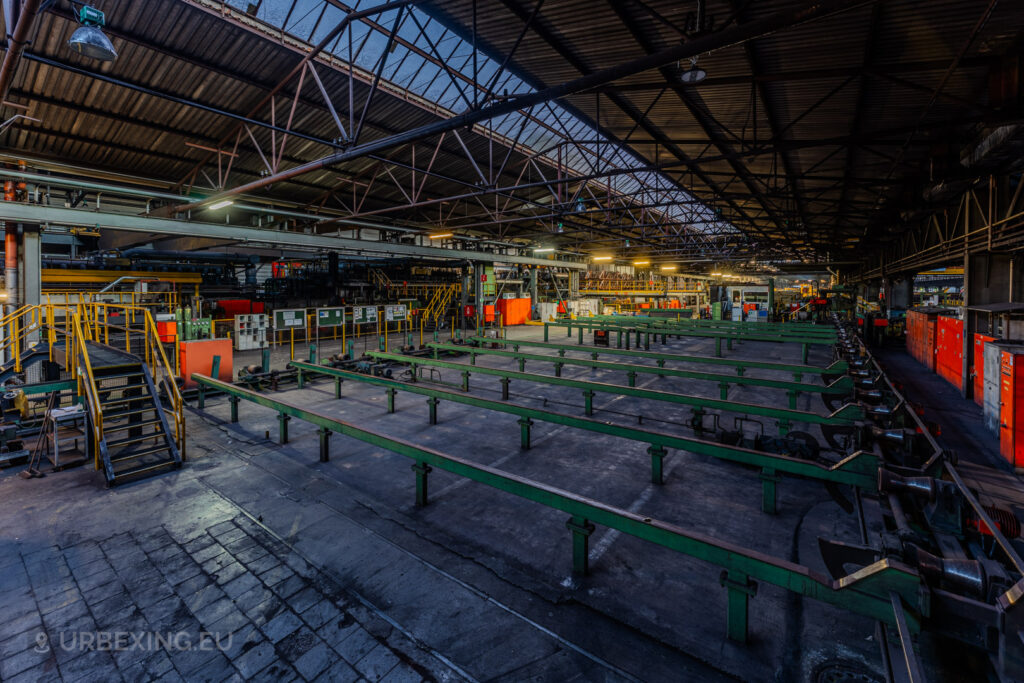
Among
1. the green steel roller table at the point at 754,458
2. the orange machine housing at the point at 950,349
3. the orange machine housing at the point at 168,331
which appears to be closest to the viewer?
the green steel roller table at the point at 754,458

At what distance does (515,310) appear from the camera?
30.9m

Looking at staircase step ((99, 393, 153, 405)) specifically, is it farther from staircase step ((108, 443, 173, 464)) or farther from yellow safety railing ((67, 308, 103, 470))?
staircase step ((108, 443, 173, 464))

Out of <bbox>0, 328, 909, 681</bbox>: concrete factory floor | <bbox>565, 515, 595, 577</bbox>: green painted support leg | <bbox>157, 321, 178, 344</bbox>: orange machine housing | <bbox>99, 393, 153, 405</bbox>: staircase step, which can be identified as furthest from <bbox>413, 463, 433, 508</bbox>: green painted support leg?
<bbox>157, 321, 178, 344</bbox>: orange machine housing

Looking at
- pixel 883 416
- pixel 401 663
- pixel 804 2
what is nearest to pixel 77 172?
pixel 401 663

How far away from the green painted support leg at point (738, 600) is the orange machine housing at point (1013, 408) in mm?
7403

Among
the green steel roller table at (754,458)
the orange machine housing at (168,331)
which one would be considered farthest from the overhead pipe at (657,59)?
the orange machine housing at (168,331)

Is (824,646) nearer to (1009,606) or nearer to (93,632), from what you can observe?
(1009,606)

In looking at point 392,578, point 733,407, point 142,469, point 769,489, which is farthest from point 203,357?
point 769,489

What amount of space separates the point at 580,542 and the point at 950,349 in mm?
15384

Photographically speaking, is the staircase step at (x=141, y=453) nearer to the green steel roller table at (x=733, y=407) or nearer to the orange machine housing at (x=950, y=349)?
the green steel roller table at (x=733, y=407)

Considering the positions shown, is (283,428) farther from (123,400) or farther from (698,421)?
(698,421)

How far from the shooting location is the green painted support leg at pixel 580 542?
380cm

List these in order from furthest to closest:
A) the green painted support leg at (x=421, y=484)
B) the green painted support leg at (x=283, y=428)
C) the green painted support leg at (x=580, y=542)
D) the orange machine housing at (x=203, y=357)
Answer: the orange machine housing at (x=203, y=357) → the green painted support leg at (x=283, y=428) → the green painted support leg at (x=421, y=484) → the green painted support leg at (x=580, y=542)

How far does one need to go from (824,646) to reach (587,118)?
11628mm
